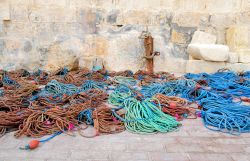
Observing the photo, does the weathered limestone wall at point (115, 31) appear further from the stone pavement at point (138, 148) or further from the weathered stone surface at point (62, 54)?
the stone pavement at point (138, 148)

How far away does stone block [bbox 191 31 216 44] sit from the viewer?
6.57 metres

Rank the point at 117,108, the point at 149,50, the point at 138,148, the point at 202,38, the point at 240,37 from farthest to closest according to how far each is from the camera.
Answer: the point at 202,38, the point at 149,50, the point at 240,37, the point at 117,108, the point at 138,148

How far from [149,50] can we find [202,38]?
4.31 ft

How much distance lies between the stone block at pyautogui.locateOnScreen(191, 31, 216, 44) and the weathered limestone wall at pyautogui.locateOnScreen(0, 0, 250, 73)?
0.14m

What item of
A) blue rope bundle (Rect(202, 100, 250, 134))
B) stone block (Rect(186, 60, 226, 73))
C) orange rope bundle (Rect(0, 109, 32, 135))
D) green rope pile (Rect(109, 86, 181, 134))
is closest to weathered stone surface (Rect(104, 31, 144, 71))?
stone block (Rect(186, 60, 226, 73))

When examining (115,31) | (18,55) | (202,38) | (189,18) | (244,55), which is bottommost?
(18,55)

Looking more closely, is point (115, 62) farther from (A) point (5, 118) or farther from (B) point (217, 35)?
(A) point (5, 118)

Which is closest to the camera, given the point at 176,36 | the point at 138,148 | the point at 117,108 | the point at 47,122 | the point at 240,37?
the point at 138,148

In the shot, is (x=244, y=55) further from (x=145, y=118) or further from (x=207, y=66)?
(x=145, y=118)

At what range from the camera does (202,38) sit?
21.6 feet

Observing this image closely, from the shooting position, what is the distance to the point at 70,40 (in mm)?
6512

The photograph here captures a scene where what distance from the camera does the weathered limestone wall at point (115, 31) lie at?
6.31 metres

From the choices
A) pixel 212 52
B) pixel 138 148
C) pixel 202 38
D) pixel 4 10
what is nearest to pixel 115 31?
pixel 202 38

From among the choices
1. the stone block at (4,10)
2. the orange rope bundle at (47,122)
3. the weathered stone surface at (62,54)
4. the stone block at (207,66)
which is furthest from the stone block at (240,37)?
the stone block at (4,10)
